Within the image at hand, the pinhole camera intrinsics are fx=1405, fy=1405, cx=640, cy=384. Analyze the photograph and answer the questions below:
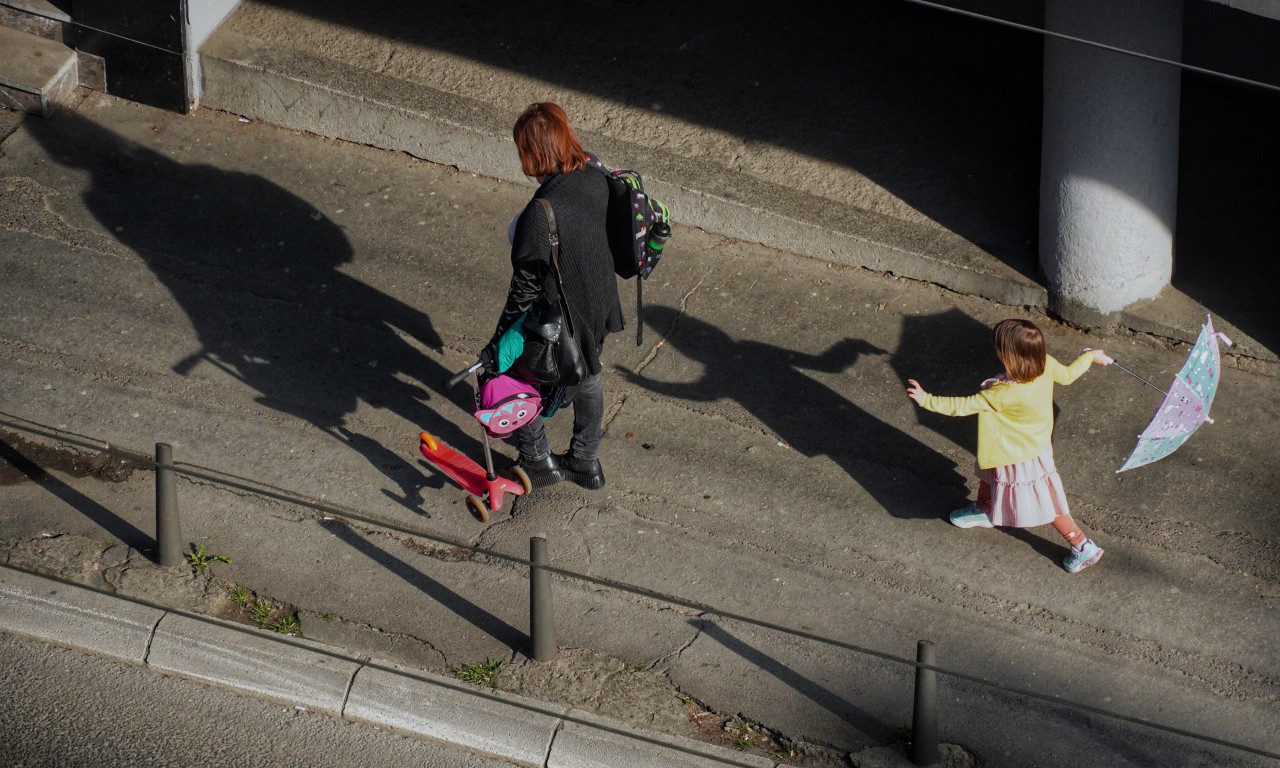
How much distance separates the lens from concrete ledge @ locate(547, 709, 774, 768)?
19.3 feet

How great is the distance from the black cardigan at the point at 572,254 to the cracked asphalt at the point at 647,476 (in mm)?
1161

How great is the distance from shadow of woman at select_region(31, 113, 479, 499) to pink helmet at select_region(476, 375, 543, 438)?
35.5 inches

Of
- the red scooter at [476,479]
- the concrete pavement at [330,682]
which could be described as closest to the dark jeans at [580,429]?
the red scooter at [476,479]

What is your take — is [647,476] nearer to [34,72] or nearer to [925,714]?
[925,714]

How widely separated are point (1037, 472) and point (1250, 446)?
1647mm

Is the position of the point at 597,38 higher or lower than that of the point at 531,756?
higher

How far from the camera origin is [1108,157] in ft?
26.2

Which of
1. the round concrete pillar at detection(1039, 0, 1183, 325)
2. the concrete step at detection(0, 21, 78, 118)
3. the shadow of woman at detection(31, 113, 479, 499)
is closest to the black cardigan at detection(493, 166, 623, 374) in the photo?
the shadow of woman at detection(31, 113, 479, 499)

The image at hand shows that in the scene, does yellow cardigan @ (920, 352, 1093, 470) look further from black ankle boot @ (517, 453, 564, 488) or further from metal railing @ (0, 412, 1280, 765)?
black ankle boot @ (517, 453, 564, 488)

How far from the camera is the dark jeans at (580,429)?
6887mm

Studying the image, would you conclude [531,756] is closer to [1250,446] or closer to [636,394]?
[636,394]

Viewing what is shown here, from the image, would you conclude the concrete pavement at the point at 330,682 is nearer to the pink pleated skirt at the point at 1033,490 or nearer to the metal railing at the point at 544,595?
the metal railing at the point at 544,595

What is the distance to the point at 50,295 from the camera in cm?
823

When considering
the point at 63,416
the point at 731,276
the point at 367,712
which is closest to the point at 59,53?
the point at 63,416
